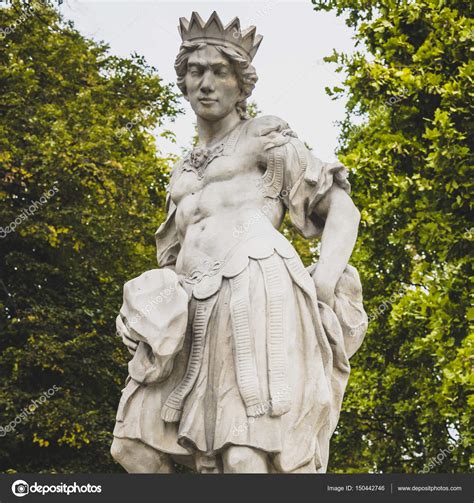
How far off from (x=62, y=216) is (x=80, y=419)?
335cm

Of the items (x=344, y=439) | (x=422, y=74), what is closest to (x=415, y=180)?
(x=422, y=74)

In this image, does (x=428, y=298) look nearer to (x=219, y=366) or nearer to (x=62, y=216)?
(x=62, y=216)

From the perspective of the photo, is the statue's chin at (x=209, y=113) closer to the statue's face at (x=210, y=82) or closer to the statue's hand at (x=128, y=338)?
the statue's face at (x=210, y=82)

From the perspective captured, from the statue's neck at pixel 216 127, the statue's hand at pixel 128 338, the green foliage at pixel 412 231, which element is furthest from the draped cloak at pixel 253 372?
the green foliage at pixel 412 231

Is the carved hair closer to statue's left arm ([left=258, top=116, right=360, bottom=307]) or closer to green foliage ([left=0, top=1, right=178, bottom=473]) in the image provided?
statue's left arm ([left=258, top=116, right=360, bottom=307])

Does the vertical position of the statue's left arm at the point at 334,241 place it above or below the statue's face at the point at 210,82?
below

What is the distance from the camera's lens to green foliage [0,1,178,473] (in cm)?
1812

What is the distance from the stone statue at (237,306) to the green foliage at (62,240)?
34.7 ft

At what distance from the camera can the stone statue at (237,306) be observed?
6.75m

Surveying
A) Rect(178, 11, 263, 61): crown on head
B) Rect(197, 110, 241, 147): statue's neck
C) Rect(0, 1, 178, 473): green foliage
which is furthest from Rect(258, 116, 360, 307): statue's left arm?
Rect(0, 1, 178, 473): green foliage

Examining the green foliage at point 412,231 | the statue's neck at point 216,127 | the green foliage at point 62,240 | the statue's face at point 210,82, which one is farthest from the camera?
the green foliage at point 62,240

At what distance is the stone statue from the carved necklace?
0.01m

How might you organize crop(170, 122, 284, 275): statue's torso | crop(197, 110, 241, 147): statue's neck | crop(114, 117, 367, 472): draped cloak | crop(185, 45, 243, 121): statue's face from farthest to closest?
crop(197, 110, 241, 147): statue's neck, crop(185, 45, 243, 121): statue's face, crop(170, 122, 284, 275): statue's torso, crop(114, 117, 367, 472): draped cloak

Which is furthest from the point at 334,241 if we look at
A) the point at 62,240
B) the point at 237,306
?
the point at 62,240
